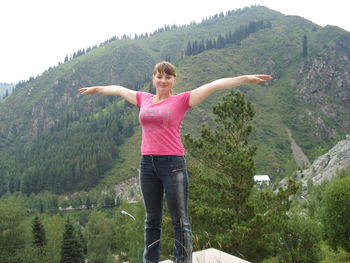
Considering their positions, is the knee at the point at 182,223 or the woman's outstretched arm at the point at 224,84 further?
the knee at the point at 182,223

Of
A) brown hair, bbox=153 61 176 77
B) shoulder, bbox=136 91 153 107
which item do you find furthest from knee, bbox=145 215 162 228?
brown hair, bbox=153 61 176 77

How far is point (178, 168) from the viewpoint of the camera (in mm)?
3939

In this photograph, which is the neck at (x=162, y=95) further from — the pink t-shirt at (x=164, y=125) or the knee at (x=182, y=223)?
the knee at (x=182, y=223)

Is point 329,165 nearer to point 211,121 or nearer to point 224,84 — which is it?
point 211,121

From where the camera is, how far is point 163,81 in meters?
4.11

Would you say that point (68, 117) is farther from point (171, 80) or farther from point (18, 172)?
point (171, 80)

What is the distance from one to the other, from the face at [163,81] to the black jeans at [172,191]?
2.52 ft

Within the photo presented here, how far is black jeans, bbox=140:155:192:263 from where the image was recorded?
3.93m

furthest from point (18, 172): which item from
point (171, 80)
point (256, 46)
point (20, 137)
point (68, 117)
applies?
point (171, 80)

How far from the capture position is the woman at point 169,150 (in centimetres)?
392

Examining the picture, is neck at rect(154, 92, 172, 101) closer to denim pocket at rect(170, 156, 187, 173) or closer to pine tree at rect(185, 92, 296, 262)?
denim pocket at rect(170, 156, 187, 173)

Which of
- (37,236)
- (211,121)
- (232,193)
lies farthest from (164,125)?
(211,121)

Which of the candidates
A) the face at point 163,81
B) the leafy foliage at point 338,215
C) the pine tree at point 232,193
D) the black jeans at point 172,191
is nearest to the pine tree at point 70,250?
the pine tree at point 232,193

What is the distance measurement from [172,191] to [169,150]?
0.44 meters
